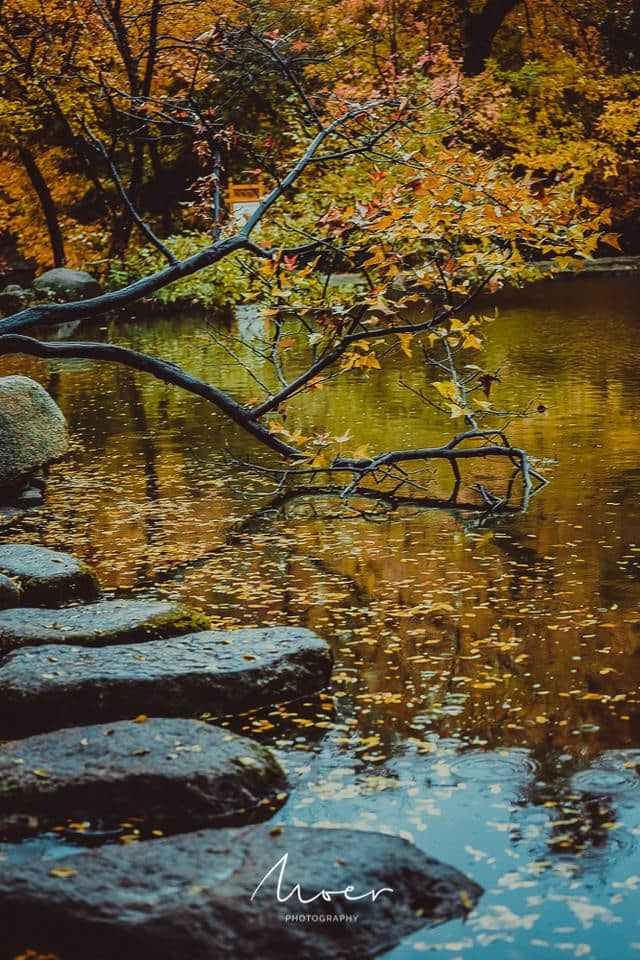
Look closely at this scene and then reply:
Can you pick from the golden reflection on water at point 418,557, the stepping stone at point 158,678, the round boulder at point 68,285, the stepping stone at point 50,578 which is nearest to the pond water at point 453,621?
the golden reflection on water at point 418,557

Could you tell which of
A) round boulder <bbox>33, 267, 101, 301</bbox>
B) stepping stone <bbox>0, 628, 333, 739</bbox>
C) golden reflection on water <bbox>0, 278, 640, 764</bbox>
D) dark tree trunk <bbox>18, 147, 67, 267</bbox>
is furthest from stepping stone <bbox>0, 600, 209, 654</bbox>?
dark tree trunk <bbox>18, 147, 67, 267</bbox>

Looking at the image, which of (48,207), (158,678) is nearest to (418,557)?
(158,678)

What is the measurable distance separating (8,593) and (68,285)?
19.7 meters

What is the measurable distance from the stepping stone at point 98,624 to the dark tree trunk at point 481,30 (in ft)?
88.2

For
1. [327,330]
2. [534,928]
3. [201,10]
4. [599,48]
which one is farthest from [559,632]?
[599,48]

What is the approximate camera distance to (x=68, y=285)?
83.7ft

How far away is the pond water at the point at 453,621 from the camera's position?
408 centimetres

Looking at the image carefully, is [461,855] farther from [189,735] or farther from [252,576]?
[252,576]

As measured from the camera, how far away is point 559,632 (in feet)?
20.5

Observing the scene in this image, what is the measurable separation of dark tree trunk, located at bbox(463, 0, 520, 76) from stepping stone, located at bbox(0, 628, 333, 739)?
1077 inches

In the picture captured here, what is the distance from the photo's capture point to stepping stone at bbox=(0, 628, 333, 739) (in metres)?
5.20

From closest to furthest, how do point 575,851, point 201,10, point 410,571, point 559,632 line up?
1. point 575,851
2. point 559,632
3. point 410,571
4. point 201,10

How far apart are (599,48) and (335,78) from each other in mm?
11063

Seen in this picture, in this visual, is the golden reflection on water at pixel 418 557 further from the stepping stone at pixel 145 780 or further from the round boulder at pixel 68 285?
the round boulder at pixel 68 285
